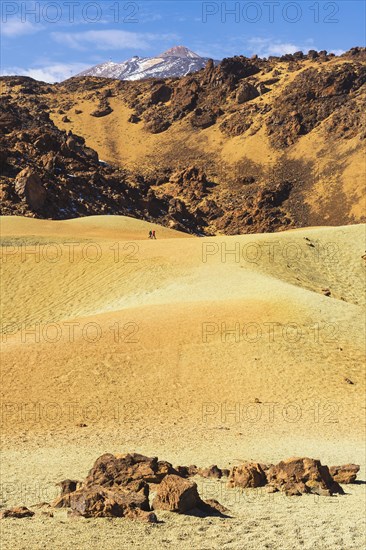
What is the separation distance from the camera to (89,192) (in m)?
62.7

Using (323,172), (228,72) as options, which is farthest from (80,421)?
(228,72)

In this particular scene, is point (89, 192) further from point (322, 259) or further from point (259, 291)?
point (259, 291)

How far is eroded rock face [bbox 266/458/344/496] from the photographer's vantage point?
11445 millimetres

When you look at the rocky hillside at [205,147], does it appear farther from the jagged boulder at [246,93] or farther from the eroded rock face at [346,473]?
the eroded rock face at [346,473]

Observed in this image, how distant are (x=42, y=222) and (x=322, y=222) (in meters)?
40.1

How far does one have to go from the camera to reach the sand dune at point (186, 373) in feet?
40.8

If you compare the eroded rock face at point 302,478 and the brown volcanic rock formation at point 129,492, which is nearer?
the brown volcanic rock formation at point 129,492

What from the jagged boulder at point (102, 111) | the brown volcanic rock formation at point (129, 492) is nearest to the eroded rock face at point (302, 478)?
the brown volcanic rock formation at point (129, 492)

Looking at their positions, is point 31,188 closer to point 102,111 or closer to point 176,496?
point 176,496

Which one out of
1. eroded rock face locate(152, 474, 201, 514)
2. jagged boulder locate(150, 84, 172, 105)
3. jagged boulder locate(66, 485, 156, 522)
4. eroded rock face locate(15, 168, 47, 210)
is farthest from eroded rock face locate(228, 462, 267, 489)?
jagged boulder locate(150, 84, 172, 105)

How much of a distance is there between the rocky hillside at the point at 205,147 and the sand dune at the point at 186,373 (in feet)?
88.8

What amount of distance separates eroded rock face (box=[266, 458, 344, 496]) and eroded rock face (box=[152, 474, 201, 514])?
2.57 metres

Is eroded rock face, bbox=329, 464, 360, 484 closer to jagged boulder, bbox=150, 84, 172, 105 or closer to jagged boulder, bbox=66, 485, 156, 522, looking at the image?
jagged boulder, bbox=66, 485, 156, 522

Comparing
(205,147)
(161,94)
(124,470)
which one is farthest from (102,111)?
(124,470)
